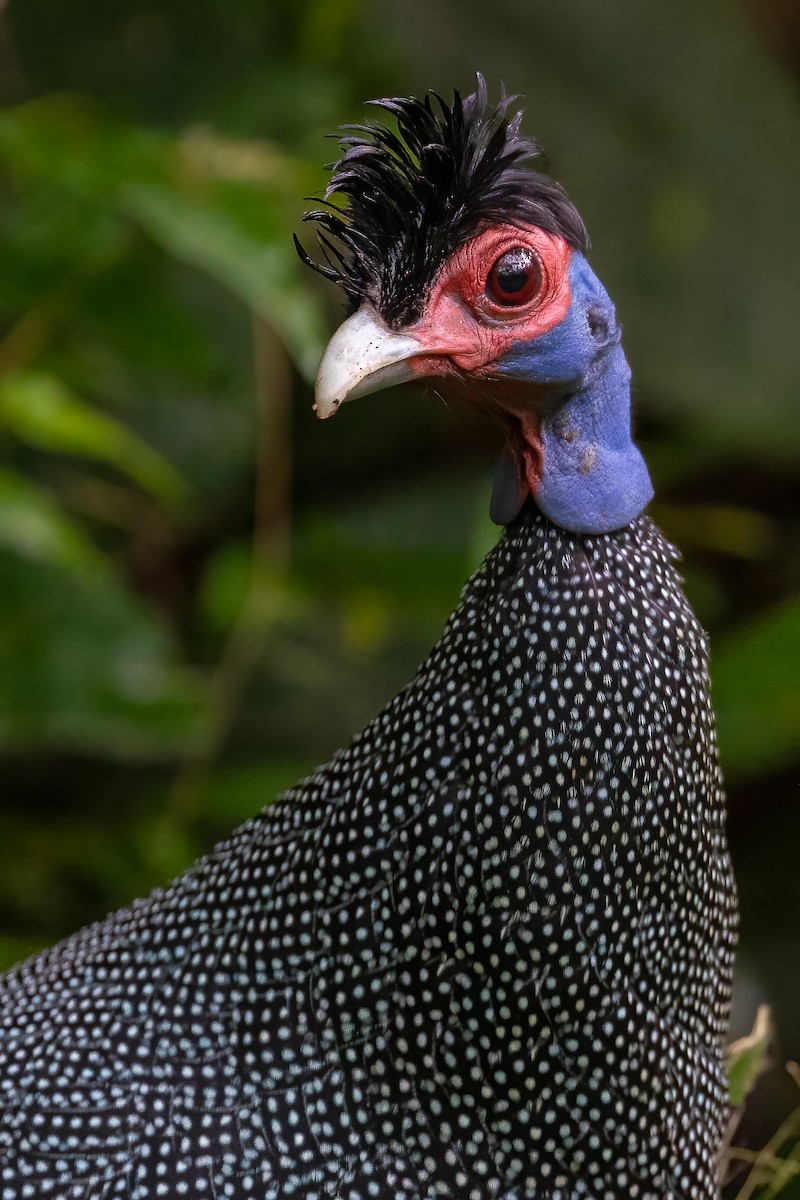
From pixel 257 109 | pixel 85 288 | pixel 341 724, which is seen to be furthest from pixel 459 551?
pixel 257 109

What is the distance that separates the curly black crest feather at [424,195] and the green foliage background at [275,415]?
1.01m

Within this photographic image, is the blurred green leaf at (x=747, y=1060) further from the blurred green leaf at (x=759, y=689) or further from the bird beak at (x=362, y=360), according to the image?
the bird beak at (x=362, y=360)

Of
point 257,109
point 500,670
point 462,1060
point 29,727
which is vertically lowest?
point 29,727

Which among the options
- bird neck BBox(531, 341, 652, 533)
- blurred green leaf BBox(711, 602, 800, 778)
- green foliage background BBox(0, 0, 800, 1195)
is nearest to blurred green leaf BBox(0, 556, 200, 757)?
green foliage background BBox(0, 0, 800, 1195)

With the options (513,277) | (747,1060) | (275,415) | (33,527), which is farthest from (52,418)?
(747,1060)

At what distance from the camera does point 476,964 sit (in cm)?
134

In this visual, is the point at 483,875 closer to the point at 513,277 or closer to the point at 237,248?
the point at 513,277

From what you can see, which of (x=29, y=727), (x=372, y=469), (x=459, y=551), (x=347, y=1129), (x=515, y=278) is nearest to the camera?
(x=515, y=278)

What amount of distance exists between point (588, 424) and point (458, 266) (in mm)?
205

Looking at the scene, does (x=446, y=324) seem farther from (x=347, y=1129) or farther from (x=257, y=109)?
(x=257, y=109)

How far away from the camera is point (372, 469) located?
13.0ft

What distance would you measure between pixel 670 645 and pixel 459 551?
168 centimetres

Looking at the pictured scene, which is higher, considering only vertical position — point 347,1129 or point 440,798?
point 440,798

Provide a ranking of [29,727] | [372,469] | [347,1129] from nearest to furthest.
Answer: [347,1129] < [29,727] < [372,469]
